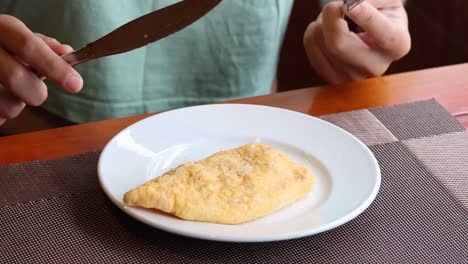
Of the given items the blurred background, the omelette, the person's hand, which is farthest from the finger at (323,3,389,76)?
the blurred background

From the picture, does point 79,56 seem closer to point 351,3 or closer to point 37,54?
point 37,54

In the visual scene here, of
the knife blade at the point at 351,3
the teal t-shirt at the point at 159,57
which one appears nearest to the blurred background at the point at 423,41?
the teal t-shirt at the point at 159,57

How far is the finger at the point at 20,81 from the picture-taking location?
2.36 feet

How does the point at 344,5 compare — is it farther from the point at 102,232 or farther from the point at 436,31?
the point at 436,31

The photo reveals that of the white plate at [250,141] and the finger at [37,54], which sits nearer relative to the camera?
the white plate at [250,141]

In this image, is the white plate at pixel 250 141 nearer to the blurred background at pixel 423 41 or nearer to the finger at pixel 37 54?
the finger at pixel 37 54

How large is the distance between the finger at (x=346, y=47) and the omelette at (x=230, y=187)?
11.3 inches

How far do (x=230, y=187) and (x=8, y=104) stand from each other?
0.33 metres

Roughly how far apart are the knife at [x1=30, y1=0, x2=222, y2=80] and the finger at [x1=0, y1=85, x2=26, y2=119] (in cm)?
14

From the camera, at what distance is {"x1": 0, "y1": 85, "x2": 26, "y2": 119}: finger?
767 mm

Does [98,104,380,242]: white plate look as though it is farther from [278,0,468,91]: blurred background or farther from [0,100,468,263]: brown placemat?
[278,0,468,91]: blurred background

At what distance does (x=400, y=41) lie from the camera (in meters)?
0.87

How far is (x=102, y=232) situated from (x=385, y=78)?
1.54 feet

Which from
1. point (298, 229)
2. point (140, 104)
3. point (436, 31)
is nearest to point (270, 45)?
point (140, 104)
